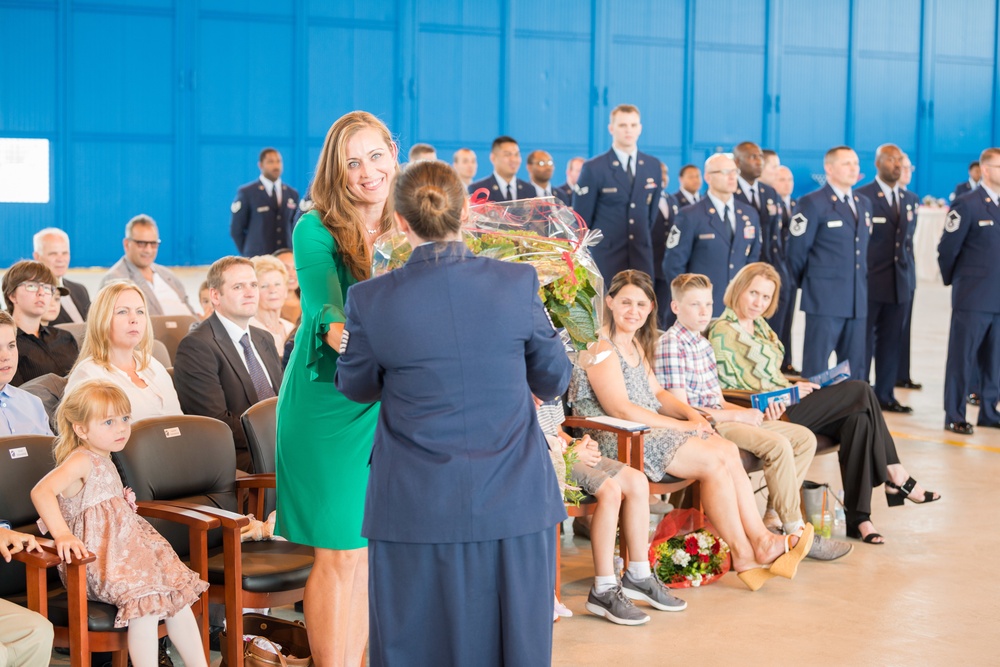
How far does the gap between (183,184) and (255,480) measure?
1217 cm

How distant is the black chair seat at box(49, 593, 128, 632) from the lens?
9.91 feet

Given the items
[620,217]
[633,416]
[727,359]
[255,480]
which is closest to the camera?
[255,480]

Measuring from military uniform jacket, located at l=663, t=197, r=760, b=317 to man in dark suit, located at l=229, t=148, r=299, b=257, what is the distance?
170 inches

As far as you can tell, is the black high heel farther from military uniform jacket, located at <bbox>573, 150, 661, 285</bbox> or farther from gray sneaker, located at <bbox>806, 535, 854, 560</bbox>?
military uniform jacket, located at <bbox>573, 150, 661, 285</bbox>

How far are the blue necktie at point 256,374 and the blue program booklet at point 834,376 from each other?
7.91 ft

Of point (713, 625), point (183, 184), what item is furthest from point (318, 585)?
point (183, 184)

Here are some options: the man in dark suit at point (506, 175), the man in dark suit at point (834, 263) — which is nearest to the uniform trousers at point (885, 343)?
the man in dark suit at point (834, 263)

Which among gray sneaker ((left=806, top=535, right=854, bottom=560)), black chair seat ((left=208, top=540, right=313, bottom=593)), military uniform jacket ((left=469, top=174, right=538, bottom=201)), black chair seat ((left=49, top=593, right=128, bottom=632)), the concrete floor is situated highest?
military uniform jacket ((left=469, top=174, right=538, bottom=201))

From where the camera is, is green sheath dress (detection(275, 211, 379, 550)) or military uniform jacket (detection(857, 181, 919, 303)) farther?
military uniform jacket (detection(857, 181, 919, 303))

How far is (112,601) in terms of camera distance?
10.1ft

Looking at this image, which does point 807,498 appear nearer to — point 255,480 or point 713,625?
point 713,625

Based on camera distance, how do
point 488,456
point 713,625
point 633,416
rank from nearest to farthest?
point 488,456
point 713,625
point 633,416

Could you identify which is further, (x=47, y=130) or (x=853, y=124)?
(x=853, y=124)

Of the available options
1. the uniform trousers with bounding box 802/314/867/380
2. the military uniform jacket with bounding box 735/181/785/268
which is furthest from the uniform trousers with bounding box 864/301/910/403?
the military uniform jacket with bounding box 735/181/785/268
